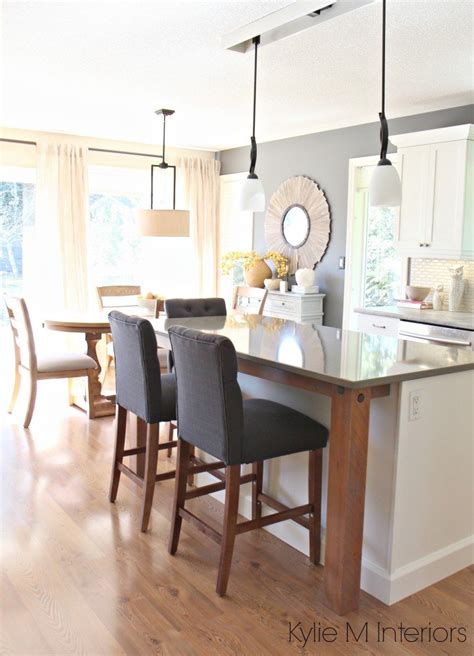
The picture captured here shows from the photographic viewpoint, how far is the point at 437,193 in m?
4.80

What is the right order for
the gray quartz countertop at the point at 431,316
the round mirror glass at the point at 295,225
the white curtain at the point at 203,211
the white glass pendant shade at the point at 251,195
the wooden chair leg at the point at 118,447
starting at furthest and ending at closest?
the white curtain at the point at 203,211 < the round mirror glass at the point at 295,225 < the gray quartz countertop at the point at 431,316 < the white glass pendant shade at the point at 251,195 < the wooden chair leg at the point at 118,447

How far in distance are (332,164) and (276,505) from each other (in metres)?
4.14


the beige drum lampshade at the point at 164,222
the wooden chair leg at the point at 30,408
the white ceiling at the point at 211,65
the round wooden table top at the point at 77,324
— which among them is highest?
the white ceiling at the point at 211,65

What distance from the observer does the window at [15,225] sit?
6383 mm

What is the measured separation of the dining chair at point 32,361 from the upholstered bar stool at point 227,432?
2.25 meters

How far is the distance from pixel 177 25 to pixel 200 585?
2.76 m

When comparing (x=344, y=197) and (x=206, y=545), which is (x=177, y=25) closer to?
(x=206, y=545)

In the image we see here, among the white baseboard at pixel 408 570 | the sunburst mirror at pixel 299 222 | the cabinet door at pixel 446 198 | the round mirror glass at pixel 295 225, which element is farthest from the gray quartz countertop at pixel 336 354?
the round mirror glass at pixel 295 225

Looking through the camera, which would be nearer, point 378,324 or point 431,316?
point 431,316

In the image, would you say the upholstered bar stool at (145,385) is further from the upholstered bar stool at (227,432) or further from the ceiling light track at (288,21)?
the ceiling light track at (288,21)

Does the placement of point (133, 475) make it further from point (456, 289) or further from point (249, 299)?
point (456, 289)

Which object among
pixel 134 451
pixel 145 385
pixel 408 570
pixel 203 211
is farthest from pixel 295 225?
pixel 408 570

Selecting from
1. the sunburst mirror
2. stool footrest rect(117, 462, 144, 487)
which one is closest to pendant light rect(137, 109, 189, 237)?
the sunburst mirror

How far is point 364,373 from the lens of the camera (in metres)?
2.32
